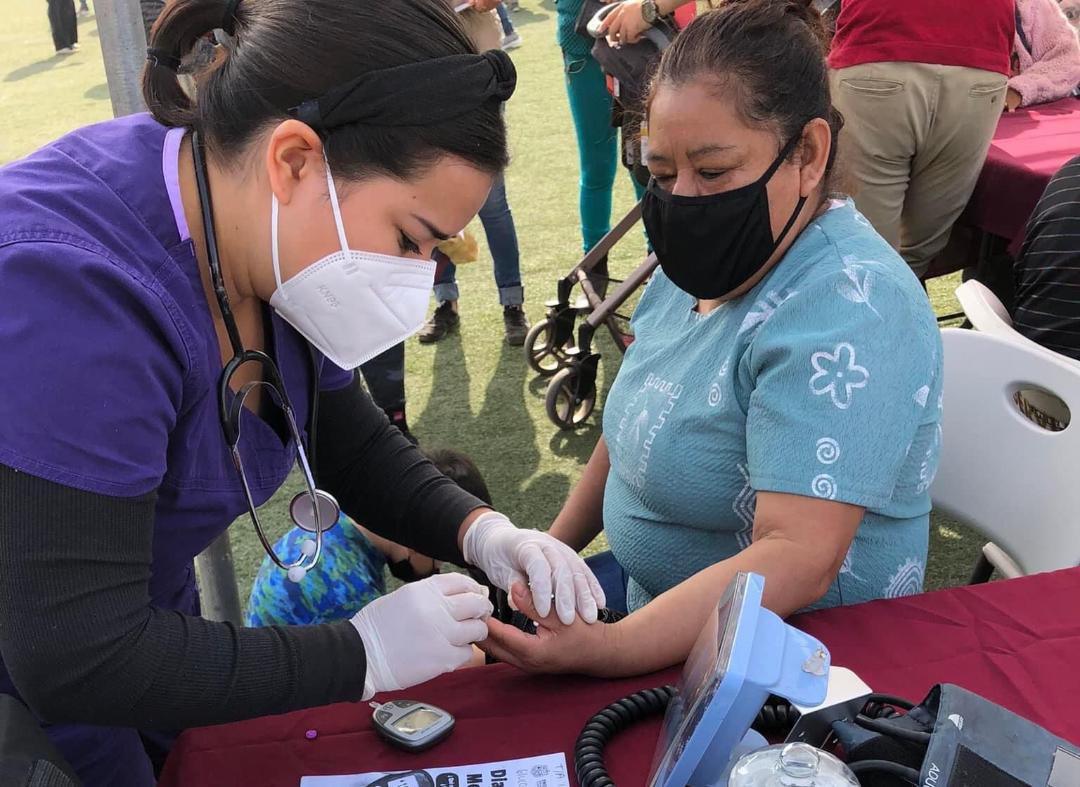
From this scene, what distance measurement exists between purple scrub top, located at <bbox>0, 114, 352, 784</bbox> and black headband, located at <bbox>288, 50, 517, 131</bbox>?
0.58ft

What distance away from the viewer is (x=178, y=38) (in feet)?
3.32

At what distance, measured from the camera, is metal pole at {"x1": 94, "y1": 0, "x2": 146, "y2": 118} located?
1463 millimetres

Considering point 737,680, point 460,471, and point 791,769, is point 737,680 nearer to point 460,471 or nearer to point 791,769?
point 791,769

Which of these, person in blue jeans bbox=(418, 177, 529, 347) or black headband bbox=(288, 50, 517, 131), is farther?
person in blue jeans bbox=(418, 177, 529, 347)

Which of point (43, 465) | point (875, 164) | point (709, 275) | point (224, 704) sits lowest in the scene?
point (875, 164)

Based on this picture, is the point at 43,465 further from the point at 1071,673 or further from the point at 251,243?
the point at 1071,673

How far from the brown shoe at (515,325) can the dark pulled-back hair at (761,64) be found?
2298 mm

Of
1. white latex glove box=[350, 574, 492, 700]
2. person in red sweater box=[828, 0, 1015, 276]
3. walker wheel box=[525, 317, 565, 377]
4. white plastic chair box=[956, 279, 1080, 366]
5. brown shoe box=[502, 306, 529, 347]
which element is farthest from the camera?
brown shoe box=[502, 306, 529, 347]

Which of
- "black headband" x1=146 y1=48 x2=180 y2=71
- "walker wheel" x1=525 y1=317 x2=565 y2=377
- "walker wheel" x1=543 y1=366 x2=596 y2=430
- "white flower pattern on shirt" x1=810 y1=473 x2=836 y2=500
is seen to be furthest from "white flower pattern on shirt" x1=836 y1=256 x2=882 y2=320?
"walker wheel" x1=525 y1=317 x2=565 y2=377

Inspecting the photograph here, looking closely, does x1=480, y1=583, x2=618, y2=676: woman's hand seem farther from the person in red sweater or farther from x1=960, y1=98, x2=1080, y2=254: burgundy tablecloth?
x1=960, y1=98, x2=1080, y2=254: burgundy tablecloth

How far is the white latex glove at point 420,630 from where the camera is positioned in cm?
100

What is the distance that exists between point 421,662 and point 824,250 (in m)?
0.75

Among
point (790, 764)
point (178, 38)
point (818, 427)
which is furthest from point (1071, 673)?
point (178, 38)

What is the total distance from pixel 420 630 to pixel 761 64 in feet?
2.90
